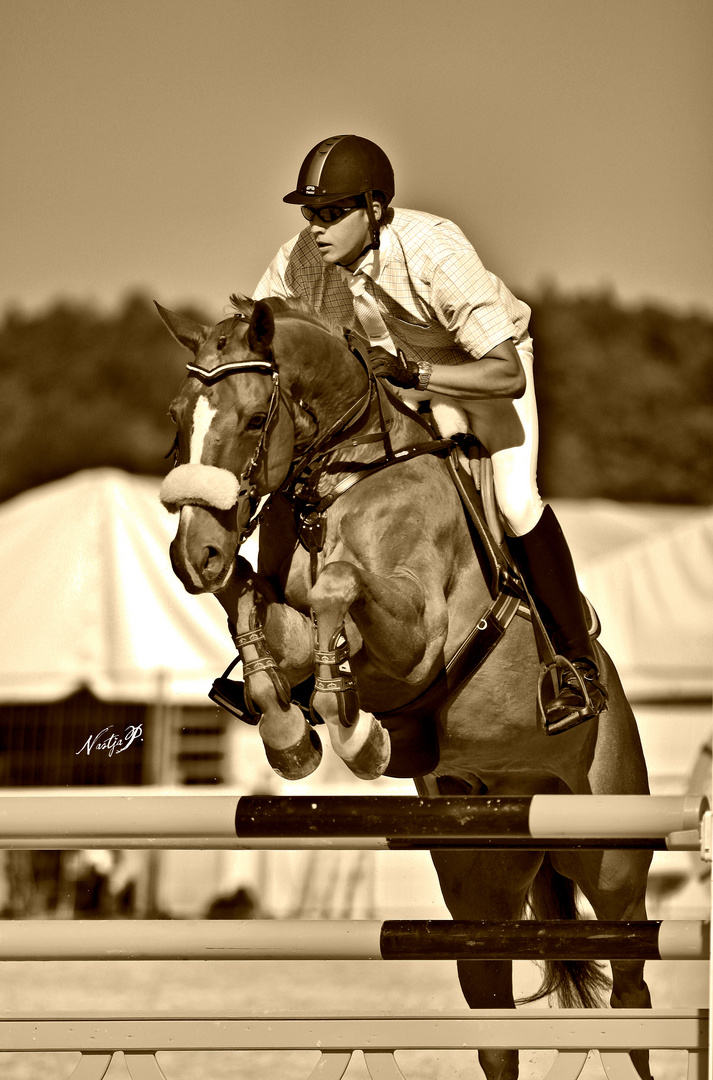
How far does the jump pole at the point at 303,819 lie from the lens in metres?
1.98

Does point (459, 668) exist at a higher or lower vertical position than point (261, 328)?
lower

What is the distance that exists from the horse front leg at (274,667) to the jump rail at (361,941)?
23cm

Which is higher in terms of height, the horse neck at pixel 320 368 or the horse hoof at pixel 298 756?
the horse neck at pixel 320 368

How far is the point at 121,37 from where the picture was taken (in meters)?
8.84

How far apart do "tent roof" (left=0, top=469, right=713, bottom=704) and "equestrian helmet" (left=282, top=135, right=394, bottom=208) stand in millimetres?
4453

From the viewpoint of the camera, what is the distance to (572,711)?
2.69 meters

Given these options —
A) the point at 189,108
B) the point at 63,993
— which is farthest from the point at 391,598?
the point at 189,108

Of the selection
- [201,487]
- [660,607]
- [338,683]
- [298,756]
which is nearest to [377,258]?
[201,487]

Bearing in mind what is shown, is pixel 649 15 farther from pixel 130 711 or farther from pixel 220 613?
pixel 130 711

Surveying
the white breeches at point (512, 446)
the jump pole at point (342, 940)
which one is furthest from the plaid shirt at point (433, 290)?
the jump pole at point (342, 940)

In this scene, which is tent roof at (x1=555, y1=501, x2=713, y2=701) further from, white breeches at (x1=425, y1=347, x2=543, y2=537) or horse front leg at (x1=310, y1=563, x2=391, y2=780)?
horse front leg at (x1=310, y1=563, x2=391, y2=780)

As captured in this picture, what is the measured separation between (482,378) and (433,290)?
0.25m

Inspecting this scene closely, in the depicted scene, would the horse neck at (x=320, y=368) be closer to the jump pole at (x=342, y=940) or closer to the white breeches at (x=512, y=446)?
the white breeches at (x=512, y=446)

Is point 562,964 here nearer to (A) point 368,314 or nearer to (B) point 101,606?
(A) point 368,314
